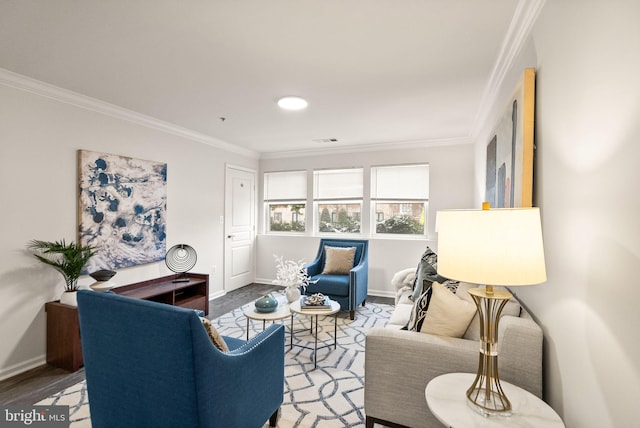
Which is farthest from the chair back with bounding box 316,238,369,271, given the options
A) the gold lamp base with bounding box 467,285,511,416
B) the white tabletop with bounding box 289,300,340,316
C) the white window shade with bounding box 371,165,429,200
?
the gold lamp base with bounding box 467,285,511,416

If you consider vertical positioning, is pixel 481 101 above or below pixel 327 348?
above

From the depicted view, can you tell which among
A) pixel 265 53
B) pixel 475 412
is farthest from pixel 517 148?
pixel 265 53

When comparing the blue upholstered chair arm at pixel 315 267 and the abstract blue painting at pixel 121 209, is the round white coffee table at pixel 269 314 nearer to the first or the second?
the blue upholstered chair arm at pixel 315 267

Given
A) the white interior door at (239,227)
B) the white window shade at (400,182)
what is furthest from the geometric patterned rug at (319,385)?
the white window shade at (400,182)

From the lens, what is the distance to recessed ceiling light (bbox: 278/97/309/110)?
3.01 m

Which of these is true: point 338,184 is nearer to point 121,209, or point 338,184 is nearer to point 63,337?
point 121,209

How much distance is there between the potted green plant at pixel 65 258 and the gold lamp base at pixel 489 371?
3.13 m

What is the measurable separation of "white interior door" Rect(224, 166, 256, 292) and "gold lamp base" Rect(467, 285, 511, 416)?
430 cm

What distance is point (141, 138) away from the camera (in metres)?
3.62

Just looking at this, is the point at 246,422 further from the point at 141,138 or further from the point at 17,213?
the point at 141,138

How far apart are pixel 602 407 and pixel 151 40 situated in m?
2.85

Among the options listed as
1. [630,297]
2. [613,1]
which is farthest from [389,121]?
[630,297]

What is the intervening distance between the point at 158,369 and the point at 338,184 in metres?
4.29

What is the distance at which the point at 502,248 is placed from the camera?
1.10m
